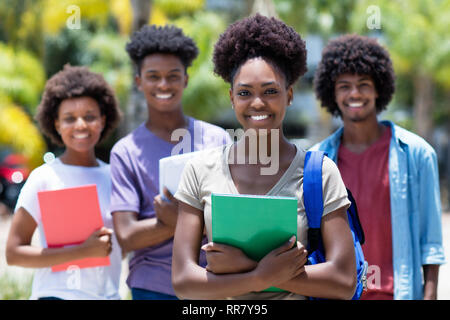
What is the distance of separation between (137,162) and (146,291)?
68 centimetres

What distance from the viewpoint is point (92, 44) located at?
51.6 ft

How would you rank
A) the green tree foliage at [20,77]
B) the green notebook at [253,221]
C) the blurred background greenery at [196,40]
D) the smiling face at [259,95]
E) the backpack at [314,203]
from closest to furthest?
the green notebook at [253,221] → the backpack at [314,203] → the smiling face at [259,95] → the blurred background greenery at [196,40] → the green tree foliage at [20,77]

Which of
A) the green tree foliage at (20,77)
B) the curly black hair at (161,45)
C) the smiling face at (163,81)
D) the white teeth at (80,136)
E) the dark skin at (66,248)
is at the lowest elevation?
the dark skin at (66,248)

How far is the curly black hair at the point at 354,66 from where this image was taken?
3303 millimetres

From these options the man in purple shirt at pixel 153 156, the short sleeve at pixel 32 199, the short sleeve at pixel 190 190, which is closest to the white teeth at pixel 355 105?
the man in purple shirt at pixel 153 156

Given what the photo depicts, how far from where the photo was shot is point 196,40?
40.7ft

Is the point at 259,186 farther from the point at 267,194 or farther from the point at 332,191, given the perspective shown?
the point at 332,191

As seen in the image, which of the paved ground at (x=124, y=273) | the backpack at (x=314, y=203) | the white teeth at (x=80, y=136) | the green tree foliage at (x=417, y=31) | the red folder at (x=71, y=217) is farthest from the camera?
the green tree foliage at (x=417, y=31)

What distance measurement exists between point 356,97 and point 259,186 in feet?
4.58

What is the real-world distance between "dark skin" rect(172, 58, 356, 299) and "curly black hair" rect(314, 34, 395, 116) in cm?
133

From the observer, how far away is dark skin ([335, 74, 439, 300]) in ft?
10.4

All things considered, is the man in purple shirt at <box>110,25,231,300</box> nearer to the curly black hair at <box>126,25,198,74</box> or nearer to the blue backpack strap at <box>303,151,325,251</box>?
the curly black hair at <box>126,25,198,74</box>

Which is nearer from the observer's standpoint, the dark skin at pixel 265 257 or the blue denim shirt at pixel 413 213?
the dark skin at pixel 265 257

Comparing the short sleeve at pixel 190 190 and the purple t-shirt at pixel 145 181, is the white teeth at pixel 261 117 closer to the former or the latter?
the short sleeve at pixel 190 190
